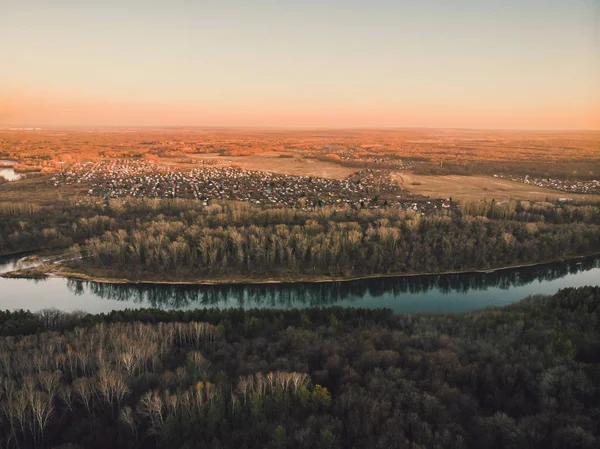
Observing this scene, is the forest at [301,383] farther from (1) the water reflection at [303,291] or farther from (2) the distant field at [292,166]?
(2) the distant field at [292,166]

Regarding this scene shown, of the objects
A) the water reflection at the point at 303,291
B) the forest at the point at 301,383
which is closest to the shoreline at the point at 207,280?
the water reflection at the point at 303,291

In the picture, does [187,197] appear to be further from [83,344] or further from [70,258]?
[83,344]

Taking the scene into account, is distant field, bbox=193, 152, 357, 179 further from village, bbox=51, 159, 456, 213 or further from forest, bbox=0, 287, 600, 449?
forest, bbox=0, 287, 600, 449

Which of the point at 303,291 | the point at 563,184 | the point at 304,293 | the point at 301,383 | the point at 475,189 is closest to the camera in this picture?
the point at 301,383

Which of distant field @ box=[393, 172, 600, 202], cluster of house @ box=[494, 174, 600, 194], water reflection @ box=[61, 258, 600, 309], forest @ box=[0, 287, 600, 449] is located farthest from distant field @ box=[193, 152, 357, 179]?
forest @ box=[0, 287, 600, 449]

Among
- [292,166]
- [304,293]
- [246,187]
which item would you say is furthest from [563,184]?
[304,293]

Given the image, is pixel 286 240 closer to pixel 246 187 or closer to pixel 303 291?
pixel 303 291
